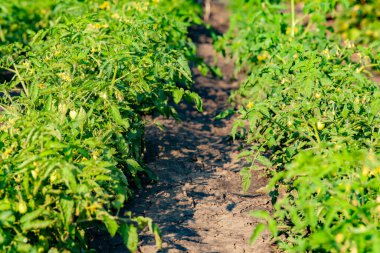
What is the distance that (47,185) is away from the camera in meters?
2.61

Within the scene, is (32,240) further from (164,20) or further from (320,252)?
(164,20)

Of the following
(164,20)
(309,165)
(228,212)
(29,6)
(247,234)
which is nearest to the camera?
(309,165)

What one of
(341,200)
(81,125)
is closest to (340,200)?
(341,200)

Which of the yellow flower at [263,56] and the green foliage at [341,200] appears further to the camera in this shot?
the yellow flower at [263,56]

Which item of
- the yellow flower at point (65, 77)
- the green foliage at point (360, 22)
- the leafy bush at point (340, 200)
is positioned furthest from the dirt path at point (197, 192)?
the green foliage at point (360, 22)

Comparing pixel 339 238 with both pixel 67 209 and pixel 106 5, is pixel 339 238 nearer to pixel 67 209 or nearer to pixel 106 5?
pixel 67 209

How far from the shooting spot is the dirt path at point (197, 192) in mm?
3211

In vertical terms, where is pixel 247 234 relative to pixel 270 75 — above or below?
below

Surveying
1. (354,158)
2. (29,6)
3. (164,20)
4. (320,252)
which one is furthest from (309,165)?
(29,6)

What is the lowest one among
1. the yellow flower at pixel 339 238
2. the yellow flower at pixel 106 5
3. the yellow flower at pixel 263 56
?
the yellow flower at pixel 339 238

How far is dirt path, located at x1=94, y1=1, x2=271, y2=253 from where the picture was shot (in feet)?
10.5

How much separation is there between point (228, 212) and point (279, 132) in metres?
0.56

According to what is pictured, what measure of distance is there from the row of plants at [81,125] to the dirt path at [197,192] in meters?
0.16

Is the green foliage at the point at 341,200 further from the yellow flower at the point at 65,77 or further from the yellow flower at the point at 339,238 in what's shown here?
the yellow flower at the point at 65,77
